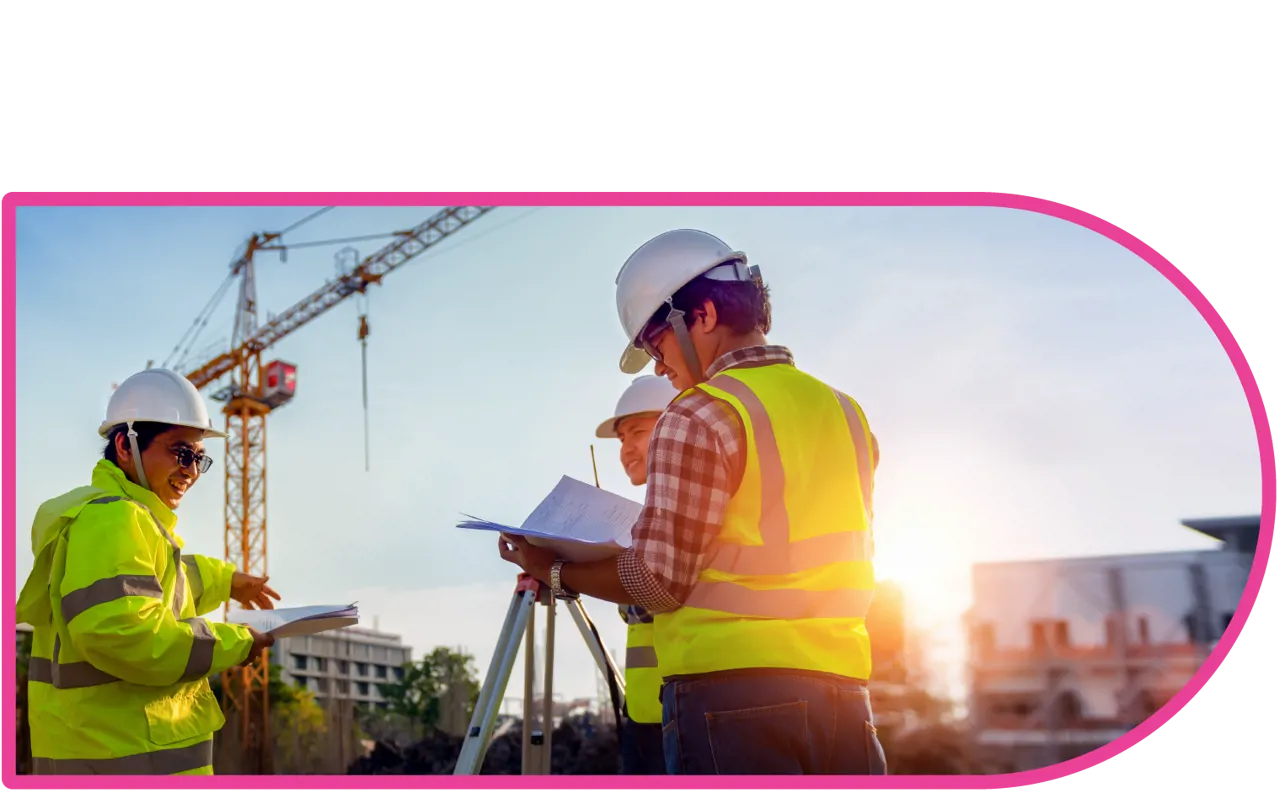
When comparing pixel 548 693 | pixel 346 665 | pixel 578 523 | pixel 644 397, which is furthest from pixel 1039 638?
pixel 346 665

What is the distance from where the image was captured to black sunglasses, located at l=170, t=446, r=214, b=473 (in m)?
4.59

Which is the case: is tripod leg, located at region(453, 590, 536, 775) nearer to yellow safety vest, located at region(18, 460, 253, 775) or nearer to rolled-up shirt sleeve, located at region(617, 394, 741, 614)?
yellow safety vest, located at region(18, 460, 253, 775)

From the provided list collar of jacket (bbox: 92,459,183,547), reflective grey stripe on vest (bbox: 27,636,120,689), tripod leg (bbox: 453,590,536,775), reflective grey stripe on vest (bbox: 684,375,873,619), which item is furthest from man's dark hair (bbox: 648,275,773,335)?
reflective grey stripe on vest (bbox: 27,636,120,689)

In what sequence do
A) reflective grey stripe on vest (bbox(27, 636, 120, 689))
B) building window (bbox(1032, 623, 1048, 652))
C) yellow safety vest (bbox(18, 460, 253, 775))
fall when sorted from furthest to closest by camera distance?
building window (bbox(1032, 623, 1048, 652)) → reflective grey stripe on vest (bbox(27, 636, 120, 689)) → yellow safety vest (bbox(18, 460, 253, 775))

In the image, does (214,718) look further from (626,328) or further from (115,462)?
(626,328)

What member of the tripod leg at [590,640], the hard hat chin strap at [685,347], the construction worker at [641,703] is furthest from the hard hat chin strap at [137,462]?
the hard hat chin strap at [685,347]

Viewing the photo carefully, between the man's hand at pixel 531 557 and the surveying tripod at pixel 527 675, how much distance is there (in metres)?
0.55

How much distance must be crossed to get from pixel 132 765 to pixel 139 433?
141 centimetres

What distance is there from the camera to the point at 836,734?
283 centimetres

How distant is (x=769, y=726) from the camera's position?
2.77 metres

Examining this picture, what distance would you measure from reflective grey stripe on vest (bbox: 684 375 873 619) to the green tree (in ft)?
25.1

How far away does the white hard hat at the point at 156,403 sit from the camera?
461 centimetres

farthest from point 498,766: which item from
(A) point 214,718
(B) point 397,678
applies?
(A) point 214,718

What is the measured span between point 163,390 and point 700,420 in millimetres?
2877
